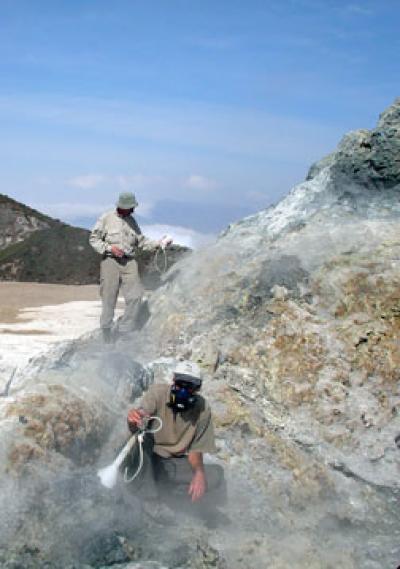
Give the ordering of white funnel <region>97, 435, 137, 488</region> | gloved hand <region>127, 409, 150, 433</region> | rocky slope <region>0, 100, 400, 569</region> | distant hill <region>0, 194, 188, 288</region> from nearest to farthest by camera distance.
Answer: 1. rocky slope <region>0, 100, 400, 569</region>
2. white funnel <region>97, 435, 137, 488</region>
3. gloved hand <region>127, 409, 150, 433</region>
4. distant hill <region>0, 194, 188, 288</region>

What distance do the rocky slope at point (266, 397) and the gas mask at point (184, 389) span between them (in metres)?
0.86

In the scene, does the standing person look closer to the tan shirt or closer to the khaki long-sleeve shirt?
the khaki long-sleeve shirt

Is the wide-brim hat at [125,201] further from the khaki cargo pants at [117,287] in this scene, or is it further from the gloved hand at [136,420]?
the gloved hand at [136,420]

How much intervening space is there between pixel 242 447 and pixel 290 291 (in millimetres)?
2080

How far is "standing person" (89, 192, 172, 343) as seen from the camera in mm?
8852

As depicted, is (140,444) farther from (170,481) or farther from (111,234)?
(111,234)

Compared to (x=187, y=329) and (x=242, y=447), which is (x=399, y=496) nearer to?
(x=242, y=447)

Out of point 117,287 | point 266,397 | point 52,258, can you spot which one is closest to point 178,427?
point 266,397

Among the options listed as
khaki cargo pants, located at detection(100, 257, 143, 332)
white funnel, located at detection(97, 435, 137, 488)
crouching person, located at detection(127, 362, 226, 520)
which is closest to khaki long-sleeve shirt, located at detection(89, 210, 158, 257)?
→ khaki cargo pants, located at detection(100, 257, 143, 332)

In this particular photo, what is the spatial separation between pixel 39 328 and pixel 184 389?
19.5 feet

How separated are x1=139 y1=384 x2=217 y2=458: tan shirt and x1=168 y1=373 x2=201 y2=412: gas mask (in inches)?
6.1

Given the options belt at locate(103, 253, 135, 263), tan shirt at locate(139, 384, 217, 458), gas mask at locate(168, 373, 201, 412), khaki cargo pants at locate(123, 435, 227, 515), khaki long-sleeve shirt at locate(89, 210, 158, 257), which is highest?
khaki long-sleeve shirt at locate(89, 210, 158, 257)

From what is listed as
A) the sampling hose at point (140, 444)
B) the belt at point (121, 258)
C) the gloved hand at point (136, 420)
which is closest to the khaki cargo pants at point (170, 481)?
the sampling hose at point (140, 444)

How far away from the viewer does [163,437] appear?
6.34 meters
